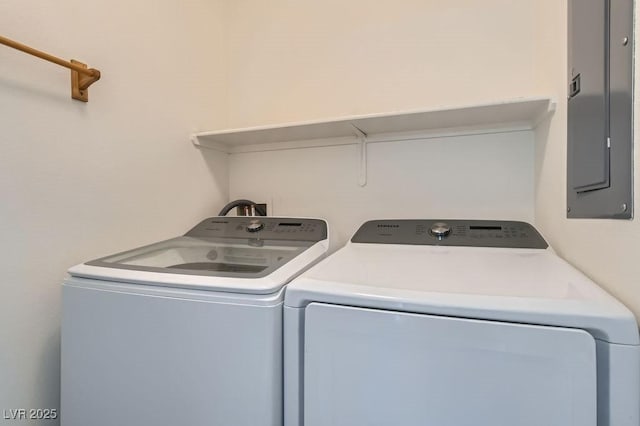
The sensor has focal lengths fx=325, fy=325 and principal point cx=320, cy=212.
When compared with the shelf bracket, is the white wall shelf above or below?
above

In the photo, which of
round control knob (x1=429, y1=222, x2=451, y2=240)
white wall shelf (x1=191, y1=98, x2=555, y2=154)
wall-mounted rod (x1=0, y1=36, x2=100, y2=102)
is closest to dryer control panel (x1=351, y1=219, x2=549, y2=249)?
round control knob (x1=429, y1=222, x2=451, y2=240)

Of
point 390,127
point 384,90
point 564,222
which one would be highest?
point 384,90

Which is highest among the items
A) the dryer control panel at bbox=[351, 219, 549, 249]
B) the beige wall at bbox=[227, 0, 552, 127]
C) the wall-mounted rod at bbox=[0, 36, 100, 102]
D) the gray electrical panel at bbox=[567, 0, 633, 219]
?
the beige wall at bbox=[227, 0, 552, 127]

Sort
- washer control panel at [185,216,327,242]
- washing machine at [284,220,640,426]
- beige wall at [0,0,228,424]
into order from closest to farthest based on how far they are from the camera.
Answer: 1. washing machine at [284,220,640,426]
2. beige wall at [0,0,228,424]
3. washer control panel at [185,216,327,242]

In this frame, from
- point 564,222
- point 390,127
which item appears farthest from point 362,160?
point 564,222

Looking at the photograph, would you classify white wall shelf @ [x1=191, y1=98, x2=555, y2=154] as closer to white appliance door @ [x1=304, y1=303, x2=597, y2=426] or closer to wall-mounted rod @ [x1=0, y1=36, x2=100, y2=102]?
wall-mounted rod @ [x1=0, y1=36, x2=100, y2=102]

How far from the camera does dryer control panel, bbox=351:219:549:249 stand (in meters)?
A: 1.19

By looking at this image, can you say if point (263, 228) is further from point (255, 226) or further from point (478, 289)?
point (478, 289)

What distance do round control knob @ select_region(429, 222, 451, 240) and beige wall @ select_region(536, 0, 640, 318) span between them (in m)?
0.34

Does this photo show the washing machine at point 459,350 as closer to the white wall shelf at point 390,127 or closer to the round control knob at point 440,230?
the round control knob at point 440,230

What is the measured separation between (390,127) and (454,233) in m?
0.57

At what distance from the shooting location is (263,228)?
4.82ft

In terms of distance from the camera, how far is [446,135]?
4.93ft

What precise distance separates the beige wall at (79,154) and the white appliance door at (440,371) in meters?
0.94
